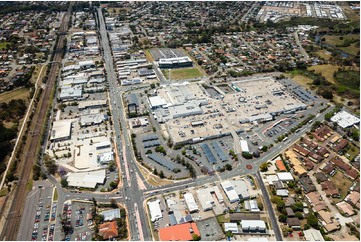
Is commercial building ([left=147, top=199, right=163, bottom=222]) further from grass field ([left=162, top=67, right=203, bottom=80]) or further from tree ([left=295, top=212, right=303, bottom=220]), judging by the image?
grass field ([left=162, top=67, right=203, bottom=80])

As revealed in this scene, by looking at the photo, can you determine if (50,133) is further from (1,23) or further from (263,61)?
(1,23)

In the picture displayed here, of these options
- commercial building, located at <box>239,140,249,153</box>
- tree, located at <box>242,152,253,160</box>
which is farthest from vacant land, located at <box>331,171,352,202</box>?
commercial building, located at <box>239,140,249,153</box>

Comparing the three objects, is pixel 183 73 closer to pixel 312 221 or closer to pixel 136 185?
pixel 136 185

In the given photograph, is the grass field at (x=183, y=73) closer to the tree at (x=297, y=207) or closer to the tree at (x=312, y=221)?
the tree at (x=297, y=207)

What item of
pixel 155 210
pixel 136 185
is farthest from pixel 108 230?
pixel 136 185

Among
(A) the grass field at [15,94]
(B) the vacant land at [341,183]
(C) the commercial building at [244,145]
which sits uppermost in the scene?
(C) the commercial building at [244,145]

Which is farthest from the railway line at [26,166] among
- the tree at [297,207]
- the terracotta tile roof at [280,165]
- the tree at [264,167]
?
the terracotta tile roof at [280,165]

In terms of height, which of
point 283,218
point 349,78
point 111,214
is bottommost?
point 111,214

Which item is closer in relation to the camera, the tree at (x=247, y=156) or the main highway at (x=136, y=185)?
the main highway at (x=136, y=185)
